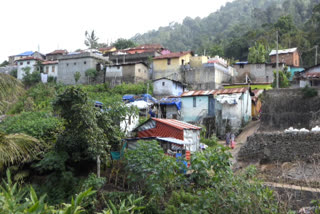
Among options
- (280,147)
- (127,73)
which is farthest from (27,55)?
(280,147)

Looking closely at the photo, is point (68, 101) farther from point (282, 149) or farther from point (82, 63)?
point (82, 63)

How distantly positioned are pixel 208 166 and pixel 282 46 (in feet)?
124

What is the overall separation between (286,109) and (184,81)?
14285 millimetres

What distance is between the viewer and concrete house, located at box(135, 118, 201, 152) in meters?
15.8

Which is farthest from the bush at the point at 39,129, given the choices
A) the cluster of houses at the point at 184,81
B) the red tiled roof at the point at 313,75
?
the red tiled roof at the point at 313,75

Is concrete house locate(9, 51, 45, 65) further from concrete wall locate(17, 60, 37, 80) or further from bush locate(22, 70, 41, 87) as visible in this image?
bush locate(22, 70, 41, 87)

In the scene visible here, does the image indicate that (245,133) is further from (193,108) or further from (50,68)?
(50,68)

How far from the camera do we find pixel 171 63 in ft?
112

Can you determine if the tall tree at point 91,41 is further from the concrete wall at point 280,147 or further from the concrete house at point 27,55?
the concrete wall at point 280,147

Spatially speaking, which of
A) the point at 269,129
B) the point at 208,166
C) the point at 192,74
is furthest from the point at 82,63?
the point at 208,166

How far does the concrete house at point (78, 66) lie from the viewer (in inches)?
1420

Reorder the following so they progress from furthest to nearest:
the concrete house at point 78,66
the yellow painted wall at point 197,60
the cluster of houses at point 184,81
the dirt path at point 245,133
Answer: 1. the concrete house at point 78,66
2. the yellow painted wall at point 197,60
3. the dirt path at point 245,133
4. the cluster of houses at point 184,81

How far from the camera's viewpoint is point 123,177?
12.4m

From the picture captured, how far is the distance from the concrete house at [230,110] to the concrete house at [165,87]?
634 cm
